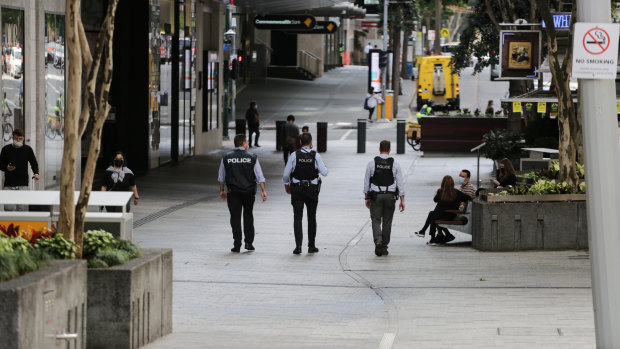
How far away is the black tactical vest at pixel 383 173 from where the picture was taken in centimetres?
1652

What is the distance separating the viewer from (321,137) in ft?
128

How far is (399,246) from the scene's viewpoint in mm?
17969

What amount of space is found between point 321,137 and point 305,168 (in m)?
22.3

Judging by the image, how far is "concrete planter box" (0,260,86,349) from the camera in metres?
7.36

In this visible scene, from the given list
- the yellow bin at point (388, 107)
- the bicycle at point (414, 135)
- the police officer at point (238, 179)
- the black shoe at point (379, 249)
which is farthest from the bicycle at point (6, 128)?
the yellow bin at point (388, 107)

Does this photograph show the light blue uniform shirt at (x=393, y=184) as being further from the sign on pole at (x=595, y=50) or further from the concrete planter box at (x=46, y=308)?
the concrete planter box at (x=46, y=308)

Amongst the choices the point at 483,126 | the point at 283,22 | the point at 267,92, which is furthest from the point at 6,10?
the point at 267,92

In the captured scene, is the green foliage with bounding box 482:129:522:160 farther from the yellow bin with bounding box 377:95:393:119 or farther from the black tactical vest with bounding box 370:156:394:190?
the yellow bin with bounding box 377:95:393:119

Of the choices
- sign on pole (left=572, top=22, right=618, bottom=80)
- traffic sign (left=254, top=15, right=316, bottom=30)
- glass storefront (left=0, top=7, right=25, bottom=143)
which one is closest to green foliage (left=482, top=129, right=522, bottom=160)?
glass storefront (left=0, top=7, right=25, bottom=143)

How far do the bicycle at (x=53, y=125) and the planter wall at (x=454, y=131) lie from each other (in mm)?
16014

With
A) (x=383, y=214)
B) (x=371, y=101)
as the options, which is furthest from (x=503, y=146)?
(x=371, y=101)

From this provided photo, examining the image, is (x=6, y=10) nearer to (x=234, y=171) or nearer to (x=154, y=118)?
(x=234, y=171)

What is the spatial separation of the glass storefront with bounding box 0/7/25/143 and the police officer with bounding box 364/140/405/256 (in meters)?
7.15

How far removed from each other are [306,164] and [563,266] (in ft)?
11.9
